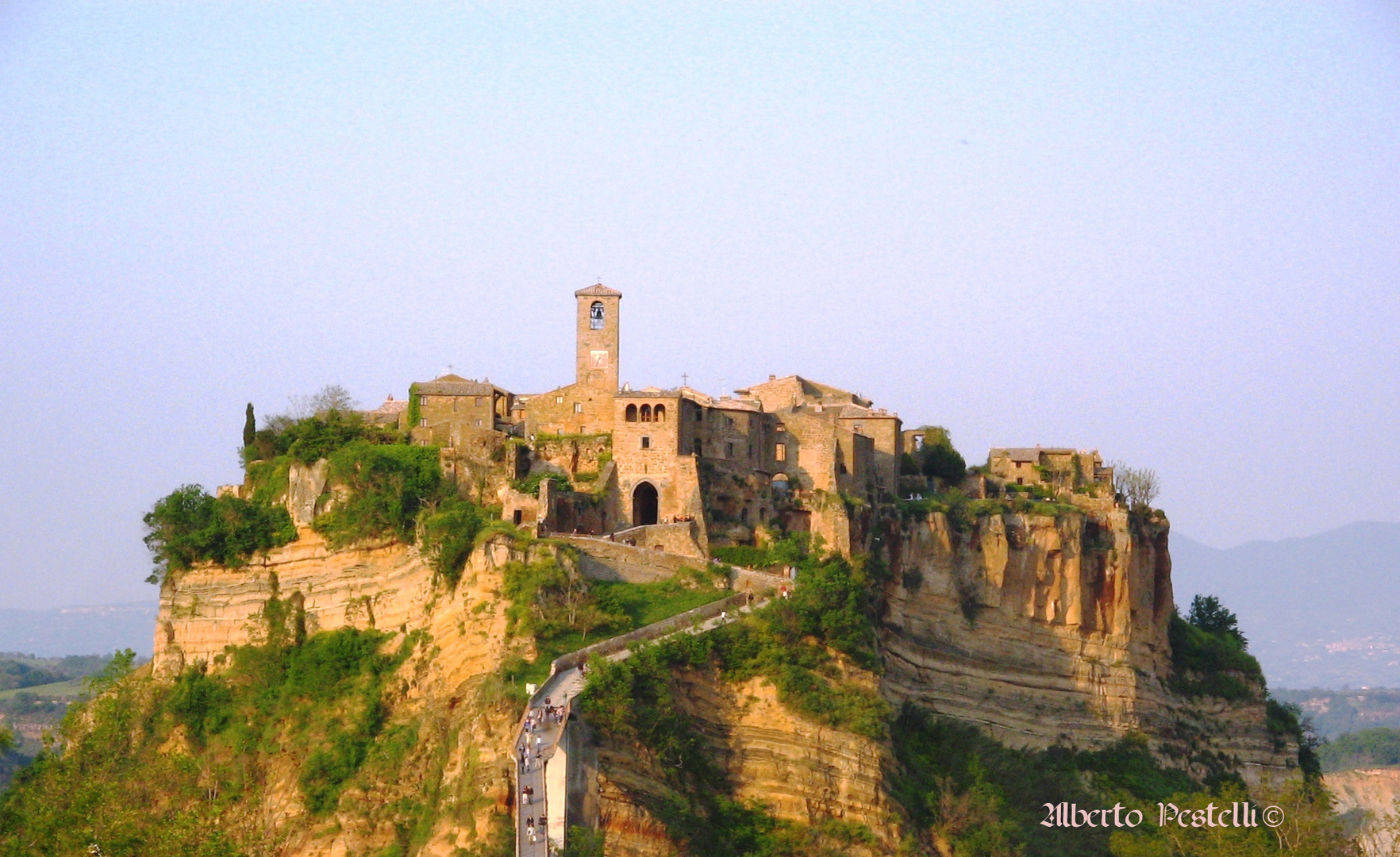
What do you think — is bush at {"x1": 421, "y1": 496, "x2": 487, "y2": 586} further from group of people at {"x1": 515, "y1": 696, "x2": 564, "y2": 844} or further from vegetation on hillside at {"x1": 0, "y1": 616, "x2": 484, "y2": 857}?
group of people at {"x1": 515, "y1": 696, "x2": 564, "y2": 844}

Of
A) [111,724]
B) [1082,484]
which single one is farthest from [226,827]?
[1082,484]

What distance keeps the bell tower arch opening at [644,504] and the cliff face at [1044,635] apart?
8838 mm

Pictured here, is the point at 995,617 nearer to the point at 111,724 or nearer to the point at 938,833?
the point at 938,833

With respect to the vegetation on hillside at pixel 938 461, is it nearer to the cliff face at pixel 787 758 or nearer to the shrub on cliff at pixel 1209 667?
the shrub on cliff at pixel 1209 667

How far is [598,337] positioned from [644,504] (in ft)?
19.3

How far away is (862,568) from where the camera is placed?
202 ft

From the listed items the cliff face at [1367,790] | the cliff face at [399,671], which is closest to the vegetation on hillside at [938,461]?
the cliff face at [399,671]

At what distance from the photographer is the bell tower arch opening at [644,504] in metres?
60.4
